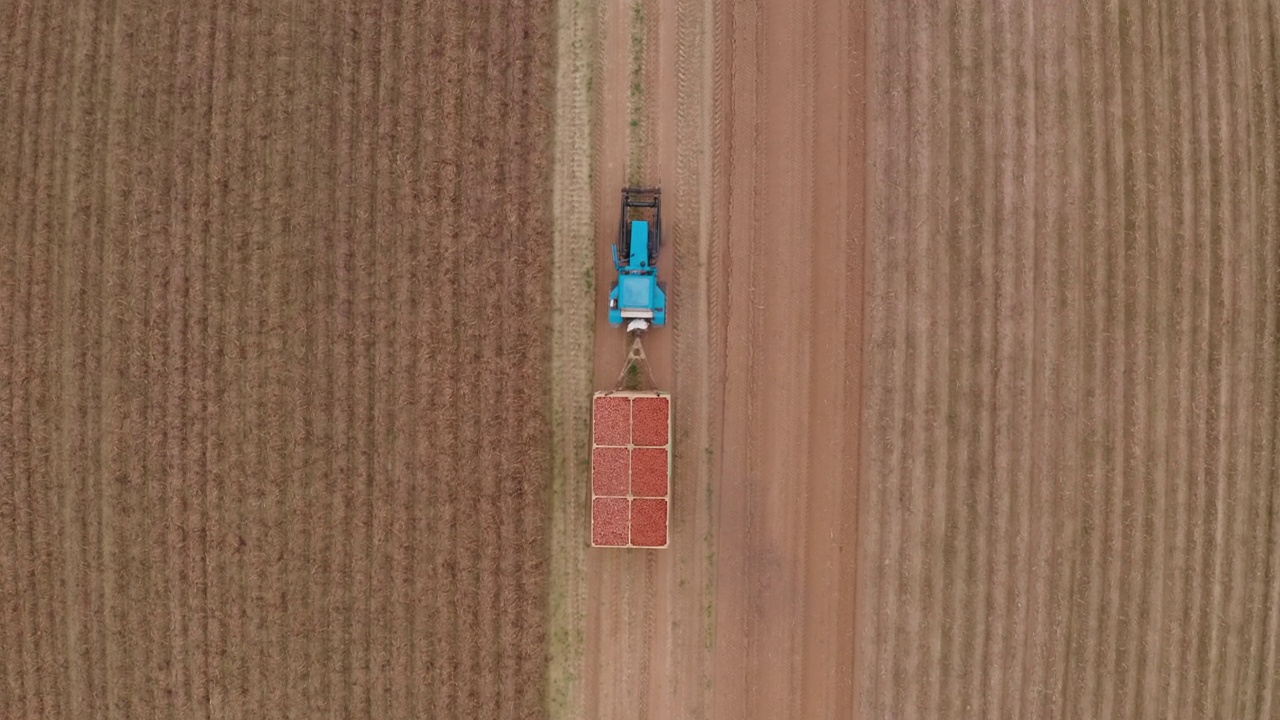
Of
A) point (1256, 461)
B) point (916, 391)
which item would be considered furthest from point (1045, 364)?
Answer: point (1256, 461)

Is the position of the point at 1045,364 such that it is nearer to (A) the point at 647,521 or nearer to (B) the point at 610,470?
(A) the point at 647,521

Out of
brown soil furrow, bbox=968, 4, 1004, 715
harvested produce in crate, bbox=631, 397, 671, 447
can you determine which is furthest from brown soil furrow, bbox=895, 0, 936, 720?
harvested produce in crate, bbox=631, 397, 671, 447

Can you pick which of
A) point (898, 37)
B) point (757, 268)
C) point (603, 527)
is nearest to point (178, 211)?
point (603, 527)

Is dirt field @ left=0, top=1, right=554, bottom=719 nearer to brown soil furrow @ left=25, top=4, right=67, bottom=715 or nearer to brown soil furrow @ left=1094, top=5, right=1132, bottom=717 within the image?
brown soil furrow @ left=25, top=4, right=67, bottom=715

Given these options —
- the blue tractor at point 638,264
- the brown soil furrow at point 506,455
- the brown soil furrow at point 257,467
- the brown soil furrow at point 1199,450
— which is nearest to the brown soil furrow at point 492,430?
the brown soil furrow at point 506,455

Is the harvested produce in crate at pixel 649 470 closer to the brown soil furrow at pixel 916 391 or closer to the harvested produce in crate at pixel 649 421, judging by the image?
the harvested produce in crate at pixel 649 421

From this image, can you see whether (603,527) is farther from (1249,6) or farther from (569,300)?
(1249,6)
